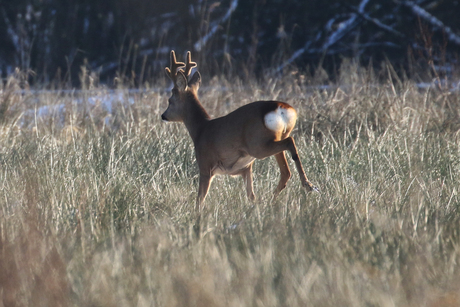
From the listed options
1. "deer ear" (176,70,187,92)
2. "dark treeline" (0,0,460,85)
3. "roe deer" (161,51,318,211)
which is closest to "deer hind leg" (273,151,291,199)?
"roe deer" (161,51,318,211)

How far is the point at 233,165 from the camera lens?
4098mm

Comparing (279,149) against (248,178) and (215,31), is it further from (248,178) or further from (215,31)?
(215,31)

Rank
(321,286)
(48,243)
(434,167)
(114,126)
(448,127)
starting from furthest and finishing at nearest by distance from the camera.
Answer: (114,126) → (448,127) → (434,167) → (48,243) → (321,286)

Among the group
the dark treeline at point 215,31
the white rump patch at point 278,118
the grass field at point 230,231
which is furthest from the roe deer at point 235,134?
the dark treeline at point 215,31

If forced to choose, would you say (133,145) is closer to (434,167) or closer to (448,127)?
(434,167)

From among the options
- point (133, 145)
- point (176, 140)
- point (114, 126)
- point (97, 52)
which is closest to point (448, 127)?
point (176, 140)

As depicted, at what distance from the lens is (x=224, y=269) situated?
89.6 inches

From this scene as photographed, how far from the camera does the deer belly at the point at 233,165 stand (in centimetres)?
405

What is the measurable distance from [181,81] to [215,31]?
291 inches

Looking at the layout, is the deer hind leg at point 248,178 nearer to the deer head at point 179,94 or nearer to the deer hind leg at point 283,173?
the deer hind leg at point 283,173

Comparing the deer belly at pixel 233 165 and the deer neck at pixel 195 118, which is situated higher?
the deer neck at pixel 195 118

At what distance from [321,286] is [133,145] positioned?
10.8 ft

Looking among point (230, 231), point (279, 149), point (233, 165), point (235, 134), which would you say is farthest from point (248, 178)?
point (230, 231)

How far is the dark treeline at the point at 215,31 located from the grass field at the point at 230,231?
21.8 feet
